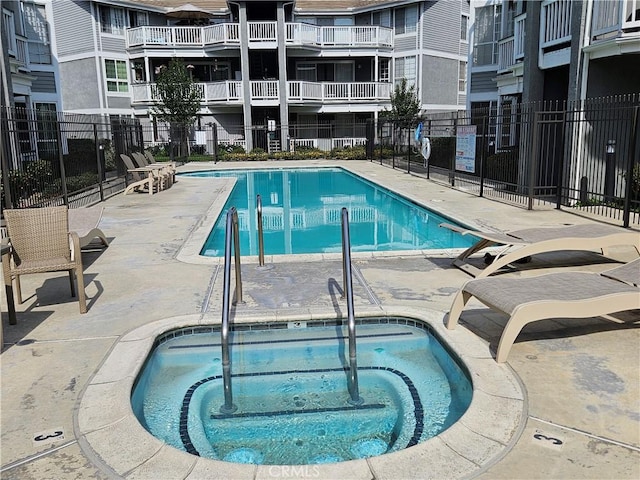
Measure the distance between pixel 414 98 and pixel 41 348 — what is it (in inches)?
1127

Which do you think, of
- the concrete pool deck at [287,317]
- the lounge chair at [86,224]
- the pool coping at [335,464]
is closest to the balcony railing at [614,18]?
the concrete pool deck at [287,317]

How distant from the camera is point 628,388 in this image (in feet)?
12.7

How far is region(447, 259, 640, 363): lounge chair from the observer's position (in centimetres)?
423

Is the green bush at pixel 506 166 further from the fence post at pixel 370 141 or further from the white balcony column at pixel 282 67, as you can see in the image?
the white balcony column at pixel 282 67

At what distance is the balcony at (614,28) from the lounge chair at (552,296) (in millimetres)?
8095

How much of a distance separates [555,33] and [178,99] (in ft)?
64.5

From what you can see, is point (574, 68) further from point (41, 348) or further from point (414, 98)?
point (414, 98)

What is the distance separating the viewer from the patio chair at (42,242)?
212 inches

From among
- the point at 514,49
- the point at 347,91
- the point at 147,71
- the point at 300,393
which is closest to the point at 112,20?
the point at 147,71

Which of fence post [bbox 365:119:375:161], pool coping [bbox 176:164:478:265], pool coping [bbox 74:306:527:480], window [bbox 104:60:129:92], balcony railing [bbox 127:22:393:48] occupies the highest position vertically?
balcony railing [bbox 127:22:393:48]

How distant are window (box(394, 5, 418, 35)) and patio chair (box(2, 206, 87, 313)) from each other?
31.6m

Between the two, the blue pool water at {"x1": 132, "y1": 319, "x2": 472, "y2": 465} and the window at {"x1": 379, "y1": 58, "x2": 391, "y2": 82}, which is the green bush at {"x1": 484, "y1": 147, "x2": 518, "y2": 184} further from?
the window at {"x1": 379, "y1": 58, "x2": 391, "y2": 82}

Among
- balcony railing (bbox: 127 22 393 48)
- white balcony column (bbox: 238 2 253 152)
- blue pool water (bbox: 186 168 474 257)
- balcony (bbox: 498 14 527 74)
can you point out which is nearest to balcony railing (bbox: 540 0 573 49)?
balcony (bbox: 498 14 527 74)

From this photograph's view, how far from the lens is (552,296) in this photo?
14.6 ft
